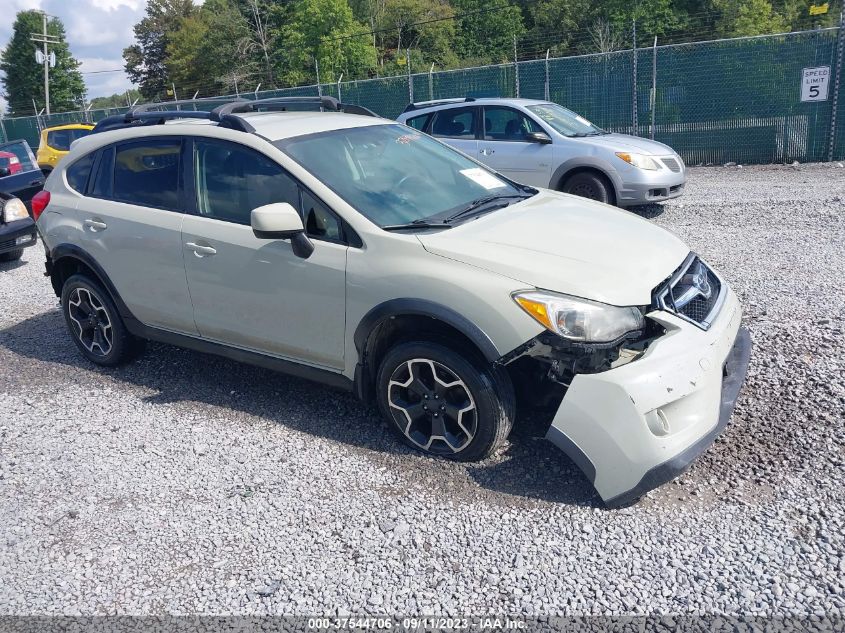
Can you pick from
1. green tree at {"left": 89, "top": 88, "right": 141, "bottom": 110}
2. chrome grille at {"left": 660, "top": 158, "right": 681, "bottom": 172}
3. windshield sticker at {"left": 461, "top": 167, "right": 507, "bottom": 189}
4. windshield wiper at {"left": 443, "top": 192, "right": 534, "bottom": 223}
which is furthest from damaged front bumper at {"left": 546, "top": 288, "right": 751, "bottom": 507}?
green tree at {"left": 89, "top": 88, "right": 141, "bottom": 110}

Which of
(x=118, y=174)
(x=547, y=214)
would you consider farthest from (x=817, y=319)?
(x=118, y=174)

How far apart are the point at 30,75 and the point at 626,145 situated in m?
79.1

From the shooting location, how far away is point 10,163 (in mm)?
11242

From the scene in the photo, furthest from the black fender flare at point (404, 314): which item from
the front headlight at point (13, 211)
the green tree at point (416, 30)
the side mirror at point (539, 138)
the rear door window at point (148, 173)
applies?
the green tree at point (416, 30)

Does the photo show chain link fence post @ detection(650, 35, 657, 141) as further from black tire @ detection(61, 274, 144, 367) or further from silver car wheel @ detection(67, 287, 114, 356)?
silver car wheel @ detection(67, 287, 114, 356)

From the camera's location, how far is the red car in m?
11.1

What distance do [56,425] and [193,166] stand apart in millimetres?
1891

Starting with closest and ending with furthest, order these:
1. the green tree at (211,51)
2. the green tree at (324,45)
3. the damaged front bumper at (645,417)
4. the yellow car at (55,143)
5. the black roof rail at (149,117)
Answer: the damaged front bumper at (645,417)
the black roof rail at (149,117)
the yellow car at (55,143)
the green tree at (324,45)
the green tree at (211,51)

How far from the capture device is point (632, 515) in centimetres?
326

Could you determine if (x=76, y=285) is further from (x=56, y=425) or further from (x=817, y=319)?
(x=817, y=319)

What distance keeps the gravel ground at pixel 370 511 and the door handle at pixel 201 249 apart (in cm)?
102

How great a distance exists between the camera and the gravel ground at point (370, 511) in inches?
113

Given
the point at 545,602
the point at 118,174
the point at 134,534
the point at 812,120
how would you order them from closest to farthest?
the point at 545,602, the point at 134,534, the point at 118,174, the point at 812,120

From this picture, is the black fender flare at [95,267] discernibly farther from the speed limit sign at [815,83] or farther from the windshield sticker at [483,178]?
the speed limit sign at [815,83]
